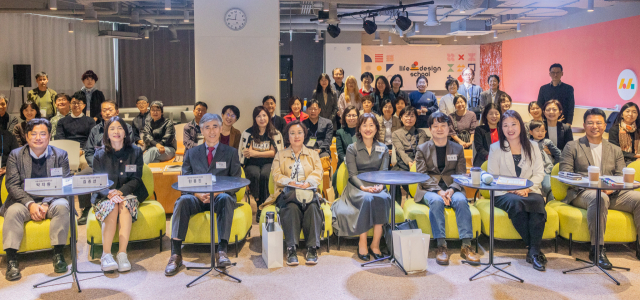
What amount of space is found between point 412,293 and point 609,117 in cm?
668

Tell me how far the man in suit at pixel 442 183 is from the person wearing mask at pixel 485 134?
0.94 m

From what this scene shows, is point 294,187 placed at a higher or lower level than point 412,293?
higher

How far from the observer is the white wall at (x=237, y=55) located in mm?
5988

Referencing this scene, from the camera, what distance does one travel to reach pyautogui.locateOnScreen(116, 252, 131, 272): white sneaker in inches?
148

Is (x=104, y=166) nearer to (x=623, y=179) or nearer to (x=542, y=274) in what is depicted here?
(x=542, y=274)

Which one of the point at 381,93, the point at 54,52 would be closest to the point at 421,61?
the point at 381,93

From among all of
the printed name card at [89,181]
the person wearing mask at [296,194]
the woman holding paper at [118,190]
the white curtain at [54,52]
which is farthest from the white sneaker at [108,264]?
the white curtain at [54,52]

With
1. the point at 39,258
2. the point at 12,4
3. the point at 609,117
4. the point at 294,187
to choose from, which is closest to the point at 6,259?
the point at 39,258

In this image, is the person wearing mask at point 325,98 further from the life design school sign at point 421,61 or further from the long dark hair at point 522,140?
the life design school sign at point 421,61

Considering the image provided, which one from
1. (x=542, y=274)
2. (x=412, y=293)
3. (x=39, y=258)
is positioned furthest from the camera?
(x=39, y=258)

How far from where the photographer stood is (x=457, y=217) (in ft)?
13.4

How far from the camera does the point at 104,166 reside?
4059 mm

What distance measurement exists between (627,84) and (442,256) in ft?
22.4

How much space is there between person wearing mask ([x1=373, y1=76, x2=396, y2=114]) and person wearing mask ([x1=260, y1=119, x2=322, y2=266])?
264 centimetres
